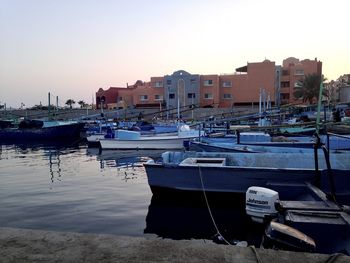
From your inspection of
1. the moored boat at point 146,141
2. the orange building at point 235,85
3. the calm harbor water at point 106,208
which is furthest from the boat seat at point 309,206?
the orange building at point 235,85

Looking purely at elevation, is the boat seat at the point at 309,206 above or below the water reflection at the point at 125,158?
above

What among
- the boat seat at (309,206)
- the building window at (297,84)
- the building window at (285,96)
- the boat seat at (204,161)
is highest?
the building window at (297,84)

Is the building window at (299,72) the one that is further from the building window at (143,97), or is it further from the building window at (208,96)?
the building window at (143,97)

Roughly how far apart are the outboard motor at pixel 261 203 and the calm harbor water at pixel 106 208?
25.3 inches

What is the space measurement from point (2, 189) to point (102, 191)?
4529 mm

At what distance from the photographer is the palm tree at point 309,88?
6125 centimetres

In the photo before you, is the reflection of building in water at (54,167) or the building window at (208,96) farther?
the building window at (208,96)

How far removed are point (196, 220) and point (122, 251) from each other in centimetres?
765

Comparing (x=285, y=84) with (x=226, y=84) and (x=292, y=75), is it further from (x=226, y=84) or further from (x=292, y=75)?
(x=226, y=84)

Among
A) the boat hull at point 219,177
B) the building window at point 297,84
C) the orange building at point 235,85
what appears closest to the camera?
the boat hull at point 219,177

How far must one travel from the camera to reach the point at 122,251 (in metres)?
3.52

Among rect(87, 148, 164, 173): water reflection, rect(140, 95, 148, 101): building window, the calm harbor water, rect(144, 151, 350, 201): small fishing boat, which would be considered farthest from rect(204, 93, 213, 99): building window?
rect(144, 151, 350, 201): small fishing boat

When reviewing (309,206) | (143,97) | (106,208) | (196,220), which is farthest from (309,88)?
(309,206)

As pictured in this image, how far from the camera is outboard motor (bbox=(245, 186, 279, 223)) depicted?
29.9 ft
